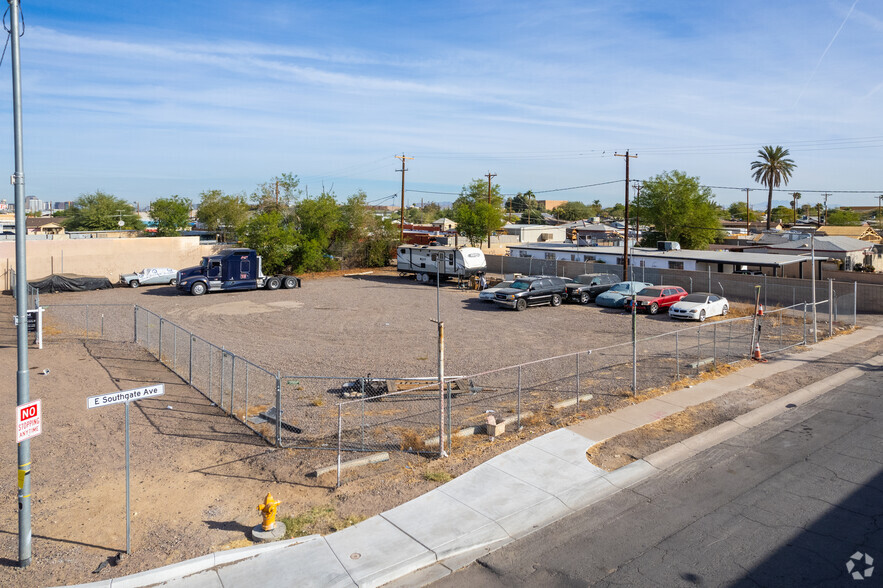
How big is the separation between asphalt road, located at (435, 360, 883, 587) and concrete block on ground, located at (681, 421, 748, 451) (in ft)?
0.91

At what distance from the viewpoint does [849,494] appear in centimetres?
1071

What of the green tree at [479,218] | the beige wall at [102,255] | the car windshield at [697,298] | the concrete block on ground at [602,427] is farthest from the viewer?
the green tree at [479,218]

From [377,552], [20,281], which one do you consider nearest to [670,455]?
[377,552]

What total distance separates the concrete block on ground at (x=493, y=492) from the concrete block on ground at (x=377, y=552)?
4.82 ft

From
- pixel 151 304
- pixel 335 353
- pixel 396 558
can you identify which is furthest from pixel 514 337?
pixel 151 304

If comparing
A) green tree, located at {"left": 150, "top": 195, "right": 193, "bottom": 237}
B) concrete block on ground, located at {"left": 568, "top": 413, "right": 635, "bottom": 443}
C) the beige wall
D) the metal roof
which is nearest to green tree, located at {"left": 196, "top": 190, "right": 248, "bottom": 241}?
green tree, located at {"left": 150, "top": 195, "right": 193, "bottom": 237}

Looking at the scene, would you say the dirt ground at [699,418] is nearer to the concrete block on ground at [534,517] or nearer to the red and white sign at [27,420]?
the concrete block on ground at [534,517]

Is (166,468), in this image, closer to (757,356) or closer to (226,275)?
(757,356)

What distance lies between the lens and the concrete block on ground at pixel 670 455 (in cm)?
1223

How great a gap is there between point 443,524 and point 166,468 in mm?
5213

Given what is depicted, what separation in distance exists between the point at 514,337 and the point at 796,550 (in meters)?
16.3

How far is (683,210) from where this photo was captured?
61.0 meters

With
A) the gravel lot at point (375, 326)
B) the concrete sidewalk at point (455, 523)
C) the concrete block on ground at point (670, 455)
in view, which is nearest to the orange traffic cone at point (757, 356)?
the gravel lot at point (375, 326)

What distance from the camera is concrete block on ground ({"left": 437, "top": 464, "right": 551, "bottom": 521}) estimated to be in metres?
10.3
